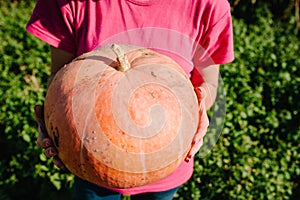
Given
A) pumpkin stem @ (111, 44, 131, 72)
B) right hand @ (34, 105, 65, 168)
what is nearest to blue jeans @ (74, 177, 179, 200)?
right hand @ (34, 105, 65, 168)

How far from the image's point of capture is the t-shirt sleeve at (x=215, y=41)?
1.66 metres

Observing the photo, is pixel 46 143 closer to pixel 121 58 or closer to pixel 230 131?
pixel 121 58

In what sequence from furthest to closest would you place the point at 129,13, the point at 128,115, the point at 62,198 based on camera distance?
the point at 62,198, the point at 129,13, the point at 128,115

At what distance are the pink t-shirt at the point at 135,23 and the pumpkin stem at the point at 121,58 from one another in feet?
0.83

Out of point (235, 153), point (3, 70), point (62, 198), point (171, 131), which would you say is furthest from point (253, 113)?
point (171, 131)

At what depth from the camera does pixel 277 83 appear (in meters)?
4.27

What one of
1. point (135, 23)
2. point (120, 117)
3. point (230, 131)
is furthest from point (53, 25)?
point (230, 131)

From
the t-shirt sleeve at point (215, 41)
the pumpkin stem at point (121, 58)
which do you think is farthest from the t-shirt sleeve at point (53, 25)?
the t-shirt sleeve at point (215, 41)

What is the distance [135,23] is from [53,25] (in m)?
0.35

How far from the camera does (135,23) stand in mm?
1640

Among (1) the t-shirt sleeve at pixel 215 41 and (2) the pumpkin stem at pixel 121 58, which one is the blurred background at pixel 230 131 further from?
(2) the pumpkin stem at pixel 121 58

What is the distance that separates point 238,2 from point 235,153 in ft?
11.4

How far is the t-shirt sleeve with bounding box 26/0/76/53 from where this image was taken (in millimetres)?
1649

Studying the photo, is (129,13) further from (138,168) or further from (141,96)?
(138,168)
